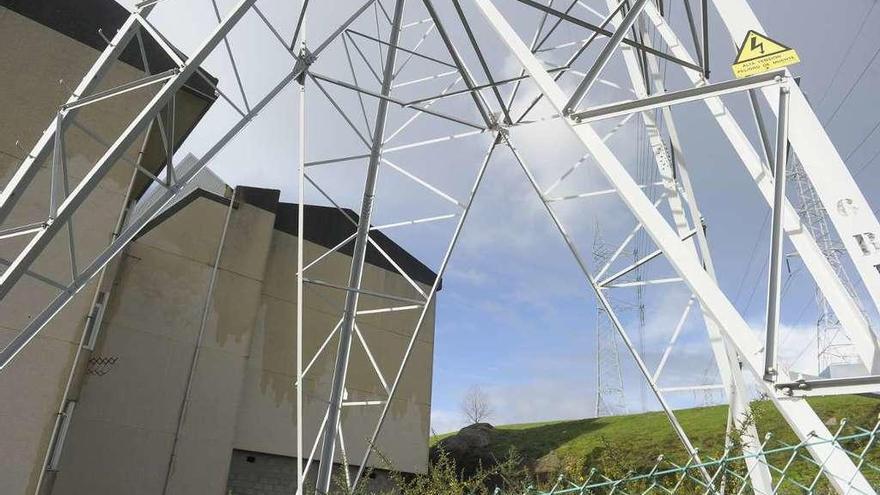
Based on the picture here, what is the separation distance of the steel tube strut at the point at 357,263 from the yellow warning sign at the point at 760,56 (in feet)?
18.7

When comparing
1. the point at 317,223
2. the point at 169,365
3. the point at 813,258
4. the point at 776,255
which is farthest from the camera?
the point at 317,223

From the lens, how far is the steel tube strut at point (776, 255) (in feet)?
11.6

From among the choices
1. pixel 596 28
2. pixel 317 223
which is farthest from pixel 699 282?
pixel 317 223

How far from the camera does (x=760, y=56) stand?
4359mm

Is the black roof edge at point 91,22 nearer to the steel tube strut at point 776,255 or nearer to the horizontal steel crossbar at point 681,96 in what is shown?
the horizontal steel crossbar at point 681,96

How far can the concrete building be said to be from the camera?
10.8 m

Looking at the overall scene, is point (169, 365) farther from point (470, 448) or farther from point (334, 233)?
point (470, 448)

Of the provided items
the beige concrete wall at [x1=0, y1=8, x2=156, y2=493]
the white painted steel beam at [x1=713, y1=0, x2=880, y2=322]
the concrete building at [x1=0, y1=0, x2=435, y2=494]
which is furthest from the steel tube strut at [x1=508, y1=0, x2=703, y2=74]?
the beige concrete wall at [x1=0, y1=8, x2=156, y2=493]

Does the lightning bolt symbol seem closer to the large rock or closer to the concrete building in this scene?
the concrete building

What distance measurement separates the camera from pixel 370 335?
22.8m

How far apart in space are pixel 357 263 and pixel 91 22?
905 centimetres

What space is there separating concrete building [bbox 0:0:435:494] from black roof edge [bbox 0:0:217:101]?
0.10ft

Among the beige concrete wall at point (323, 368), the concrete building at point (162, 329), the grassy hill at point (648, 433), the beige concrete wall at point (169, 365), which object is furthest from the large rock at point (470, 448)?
the beige concrete wall at point (169, 365)

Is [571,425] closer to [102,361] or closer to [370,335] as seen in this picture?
[370,335]
